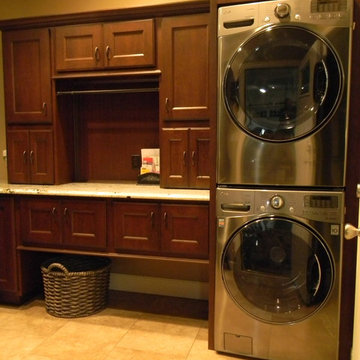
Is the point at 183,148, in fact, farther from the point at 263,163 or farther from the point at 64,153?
the point at 64,153

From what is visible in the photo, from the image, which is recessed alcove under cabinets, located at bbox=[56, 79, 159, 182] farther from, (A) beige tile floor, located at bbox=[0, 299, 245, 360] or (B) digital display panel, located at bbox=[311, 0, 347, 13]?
(B) digital display panel, located at bbox=[311, 0, 347, 13]

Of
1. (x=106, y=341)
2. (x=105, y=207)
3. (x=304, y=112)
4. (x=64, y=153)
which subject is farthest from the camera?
(x=64, y=153)

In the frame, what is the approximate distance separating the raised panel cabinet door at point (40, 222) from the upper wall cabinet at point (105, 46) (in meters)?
1.00

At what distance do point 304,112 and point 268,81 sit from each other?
244 millimetres

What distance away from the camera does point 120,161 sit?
9.80 ft

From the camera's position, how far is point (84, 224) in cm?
246

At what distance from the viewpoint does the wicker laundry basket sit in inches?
98.0

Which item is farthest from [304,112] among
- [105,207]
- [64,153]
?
[64,153]

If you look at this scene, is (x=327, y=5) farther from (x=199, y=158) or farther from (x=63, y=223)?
(x=63, y=223)

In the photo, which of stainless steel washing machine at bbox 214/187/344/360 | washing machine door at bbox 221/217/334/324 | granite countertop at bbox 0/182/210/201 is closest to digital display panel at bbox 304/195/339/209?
stainless steel washing machine at bbox 214/187/344/360

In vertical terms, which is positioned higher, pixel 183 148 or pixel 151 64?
pixel 151 64

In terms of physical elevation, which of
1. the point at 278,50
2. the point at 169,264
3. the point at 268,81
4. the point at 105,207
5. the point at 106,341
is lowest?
the point at 106,341

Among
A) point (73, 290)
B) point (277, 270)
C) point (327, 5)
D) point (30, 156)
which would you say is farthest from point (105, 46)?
point (277, 270)

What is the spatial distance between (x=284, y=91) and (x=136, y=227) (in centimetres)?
124
